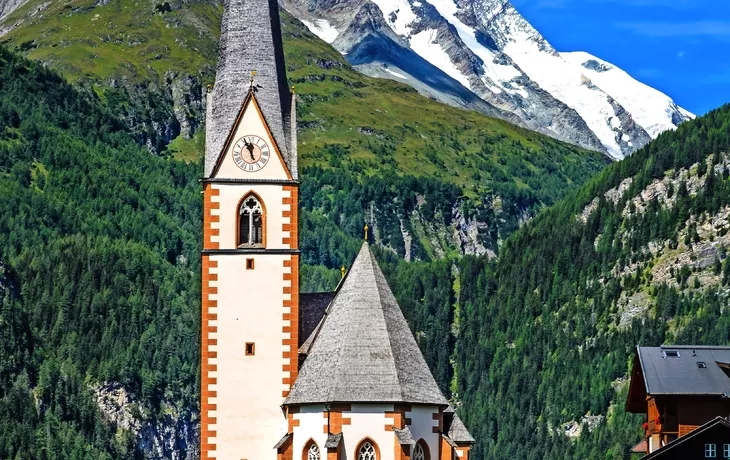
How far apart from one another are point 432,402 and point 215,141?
61.9 feet

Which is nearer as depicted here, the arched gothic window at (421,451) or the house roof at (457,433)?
the arched gothic window at (421,451)

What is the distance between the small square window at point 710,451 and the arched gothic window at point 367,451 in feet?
54.7

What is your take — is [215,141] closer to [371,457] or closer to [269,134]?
[269,134]

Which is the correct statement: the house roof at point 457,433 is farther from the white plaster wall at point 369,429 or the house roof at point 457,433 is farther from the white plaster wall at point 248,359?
the white plaster wall at point 248,359

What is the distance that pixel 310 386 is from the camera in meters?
98.9

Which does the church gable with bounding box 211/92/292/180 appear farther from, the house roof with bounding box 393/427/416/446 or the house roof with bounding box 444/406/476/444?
the house roof with bounding box 393/427/416/446

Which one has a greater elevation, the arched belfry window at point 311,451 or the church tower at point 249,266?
the church tower at point 249,266

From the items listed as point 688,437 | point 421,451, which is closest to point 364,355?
point 421,451

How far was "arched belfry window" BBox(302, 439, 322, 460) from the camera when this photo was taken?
319 feet

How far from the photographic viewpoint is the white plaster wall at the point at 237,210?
104312 millimetres

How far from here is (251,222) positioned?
344 ft

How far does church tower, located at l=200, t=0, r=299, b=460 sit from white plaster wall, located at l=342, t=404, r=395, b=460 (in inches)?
227

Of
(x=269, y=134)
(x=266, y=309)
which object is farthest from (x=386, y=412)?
(x=269, y=134)

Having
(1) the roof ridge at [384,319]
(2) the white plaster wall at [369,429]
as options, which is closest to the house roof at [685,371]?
(1) the roof ridge at [384,319]
